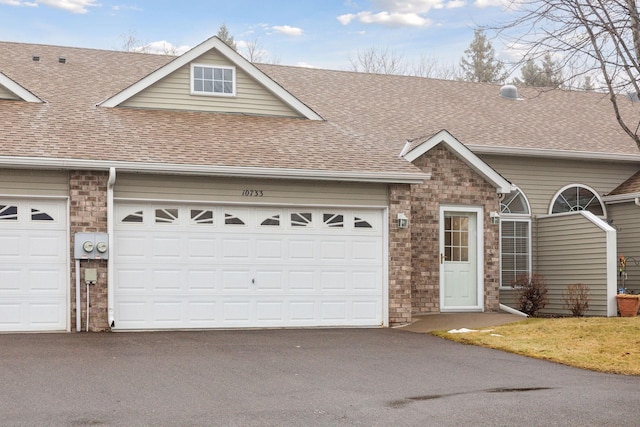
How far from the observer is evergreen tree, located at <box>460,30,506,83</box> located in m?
49.4

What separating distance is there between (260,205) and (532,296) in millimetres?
6291

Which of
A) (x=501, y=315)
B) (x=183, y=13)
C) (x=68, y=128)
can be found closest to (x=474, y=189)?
(x=501, y=315)

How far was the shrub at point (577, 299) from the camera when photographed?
1803cm

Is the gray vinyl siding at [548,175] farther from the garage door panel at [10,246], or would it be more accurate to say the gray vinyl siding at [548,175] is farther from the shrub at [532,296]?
the garage door panel at [10,246]

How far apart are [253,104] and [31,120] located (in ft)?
14.1

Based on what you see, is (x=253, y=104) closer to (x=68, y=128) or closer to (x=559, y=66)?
(x=68, y=128)

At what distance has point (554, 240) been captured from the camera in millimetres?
19391

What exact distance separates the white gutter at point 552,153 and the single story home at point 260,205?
0.17ft

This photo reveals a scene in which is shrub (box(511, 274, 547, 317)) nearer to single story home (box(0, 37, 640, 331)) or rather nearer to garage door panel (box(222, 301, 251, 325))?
single story home (box(0, 37, 640, 331))

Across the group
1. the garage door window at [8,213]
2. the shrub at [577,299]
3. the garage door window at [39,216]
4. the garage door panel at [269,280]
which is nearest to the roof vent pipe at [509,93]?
the shrub at [577,299]

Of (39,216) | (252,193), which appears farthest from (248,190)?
(39,216)

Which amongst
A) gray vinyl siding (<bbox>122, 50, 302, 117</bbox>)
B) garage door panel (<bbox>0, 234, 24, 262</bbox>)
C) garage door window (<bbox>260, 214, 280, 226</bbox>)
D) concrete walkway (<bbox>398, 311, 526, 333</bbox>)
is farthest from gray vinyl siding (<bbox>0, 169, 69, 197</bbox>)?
concrete walkway (<bbox>398, 311, 526, 333</bbox>)

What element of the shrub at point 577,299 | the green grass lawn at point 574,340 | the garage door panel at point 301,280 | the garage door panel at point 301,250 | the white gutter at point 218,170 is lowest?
the green grass lawn at point 574,340

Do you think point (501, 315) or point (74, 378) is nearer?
point (74, 378)
